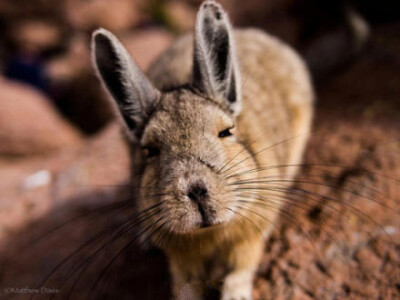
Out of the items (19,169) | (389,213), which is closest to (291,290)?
(389,213)

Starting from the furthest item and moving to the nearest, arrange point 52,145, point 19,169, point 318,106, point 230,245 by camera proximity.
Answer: point 52,145
point 19,169
point 318,106
point 230,245

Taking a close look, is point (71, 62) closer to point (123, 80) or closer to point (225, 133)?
point (123, 80)

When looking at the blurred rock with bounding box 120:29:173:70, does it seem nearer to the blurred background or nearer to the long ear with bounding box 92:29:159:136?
the blurred background

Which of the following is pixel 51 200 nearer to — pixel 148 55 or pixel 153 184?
pixel 153 184

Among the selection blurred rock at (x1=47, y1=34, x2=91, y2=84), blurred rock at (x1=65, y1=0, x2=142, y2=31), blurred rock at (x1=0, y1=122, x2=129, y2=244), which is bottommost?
blurred rock at (x1=0, y1=122, x2=129, y2=244)

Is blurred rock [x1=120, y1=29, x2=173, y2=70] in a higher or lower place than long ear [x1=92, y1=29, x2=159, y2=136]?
higher

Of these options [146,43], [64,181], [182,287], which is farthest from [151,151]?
[146,43]

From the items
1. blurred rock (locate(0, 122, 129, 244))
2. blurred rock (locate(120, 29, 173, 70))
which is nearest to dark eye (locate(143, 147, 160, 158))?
blurred rock (locate(0, 122, 129, 244))
